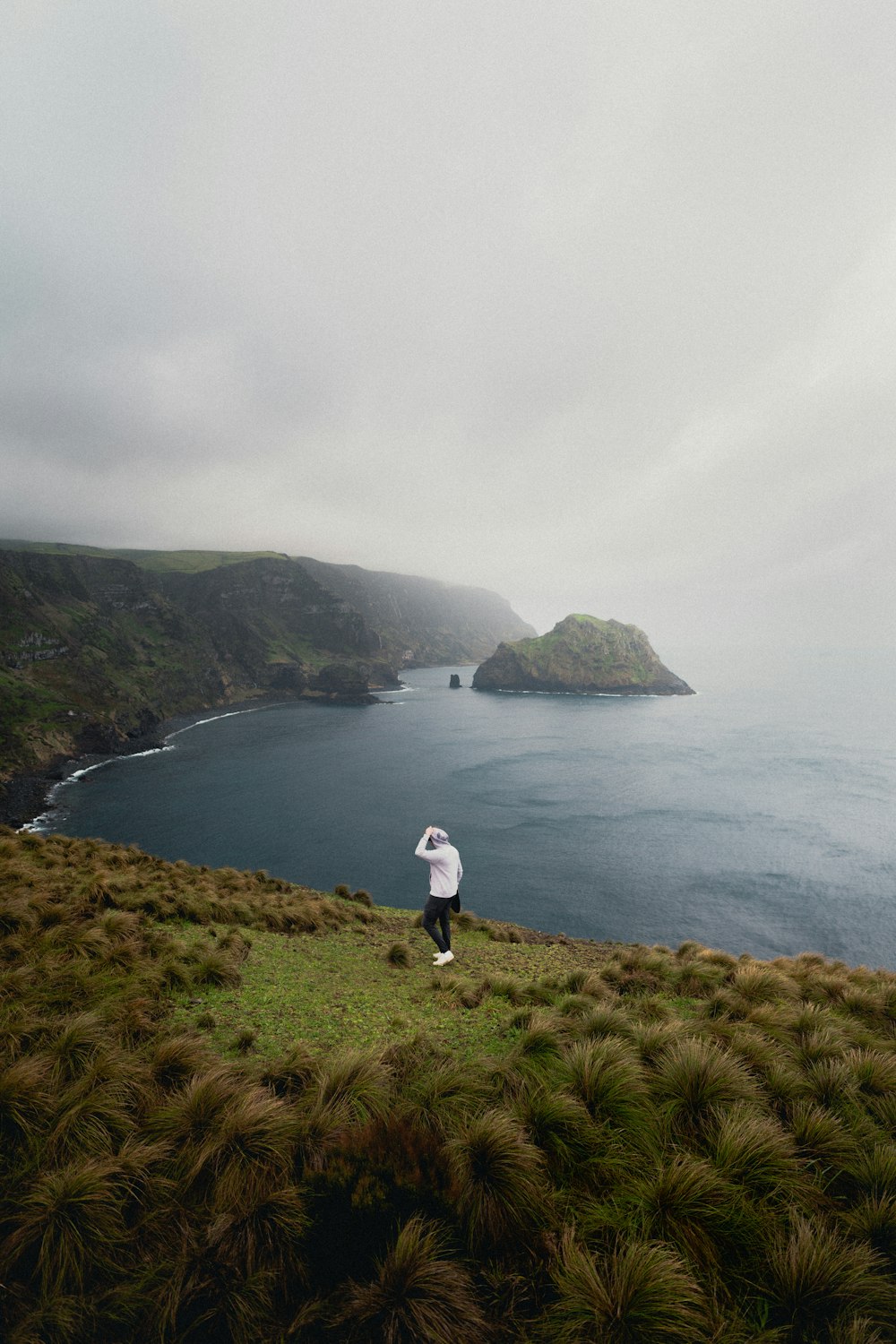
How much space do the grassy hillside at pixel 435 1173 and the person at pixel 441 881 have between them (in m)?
2.94

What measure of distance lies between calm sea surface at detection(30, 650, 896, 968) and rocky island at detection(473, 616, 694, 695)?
204ft

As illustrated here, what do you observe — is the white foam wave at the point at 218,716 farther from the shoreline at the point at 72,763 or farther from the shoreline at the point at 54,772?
the shoreline at the point at 54,772

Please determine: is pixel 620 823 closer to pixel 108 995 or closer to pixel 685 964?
pixel 685 964

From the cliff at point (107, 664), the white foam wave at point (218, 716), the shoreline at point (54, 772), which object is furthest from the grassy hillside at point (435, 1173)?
the white foam wave at point (218, 716)

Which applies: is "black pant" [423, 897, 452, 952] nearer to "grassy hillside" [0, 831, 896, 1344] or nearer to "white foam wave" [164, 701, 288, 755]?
"grassy hillside" [0, 831, 896, 1344]

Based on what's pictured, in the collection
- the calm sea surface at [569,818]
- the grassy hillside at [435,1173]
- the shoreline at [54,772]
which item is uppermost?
the grassy hillside at [435,1173]

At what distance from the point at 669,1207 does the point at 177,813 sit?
6595 centimetres

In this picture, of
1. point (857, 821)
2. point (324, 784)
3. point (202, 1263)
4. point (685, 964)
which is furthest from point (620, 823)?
point (202, 1263)

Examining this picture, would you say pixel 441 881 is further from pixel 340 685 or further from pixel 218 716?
pixel 340 685

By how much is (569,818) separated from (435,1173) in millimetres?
58986

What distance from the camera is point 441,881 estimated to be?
10.4 meters

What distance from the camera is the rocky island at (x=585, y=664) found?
180 m

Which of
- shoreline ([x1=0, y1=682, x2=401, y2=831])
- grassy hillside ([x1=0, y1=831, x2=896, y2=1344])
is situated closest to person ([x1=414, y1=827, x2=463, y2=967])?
grassy hillside ([x1=0, y1=831, x2=896, y2=1344])

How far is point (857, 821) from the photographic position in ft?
196
